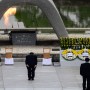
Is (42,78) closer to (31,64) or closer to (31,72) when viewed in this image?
(31,72)

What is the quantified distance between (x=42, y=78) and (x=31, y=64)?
1297 millimetres

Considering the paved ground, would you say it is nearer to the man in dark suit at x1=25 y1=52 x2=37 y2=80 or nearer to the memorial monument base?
the man in dark suit at x1=25 y1=52 x2=37 y2=80

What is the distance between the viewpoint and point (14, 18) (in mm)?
54750

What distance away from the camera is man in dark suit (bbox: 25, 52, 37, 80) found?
27.7m

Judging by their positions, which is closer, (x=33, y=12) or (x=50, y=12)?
(x=50, y=12)

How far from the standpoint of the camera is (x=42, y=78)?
28.8 metres

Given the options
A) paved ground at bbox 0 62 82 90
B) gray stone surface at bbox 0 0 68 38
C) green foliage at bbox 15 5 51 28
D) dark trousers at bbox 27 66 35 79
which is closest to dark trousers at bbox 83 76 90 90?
paved ground at bbox 0 62 82 90

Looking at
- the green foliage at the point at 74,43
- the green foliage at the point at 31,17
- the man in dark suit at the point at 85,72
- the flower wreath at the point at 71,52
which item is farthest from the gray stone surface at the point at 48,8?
the green foliage at the point at 31,17

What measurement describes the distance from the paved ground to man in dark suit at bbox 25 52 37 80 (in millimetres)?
313

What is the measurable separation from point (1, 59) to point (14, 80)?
4.22 metres

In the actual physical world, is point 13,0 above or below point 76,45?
above

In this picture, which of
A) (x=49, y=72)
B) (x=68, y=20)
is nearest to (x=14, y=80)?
(x=49, y=72)

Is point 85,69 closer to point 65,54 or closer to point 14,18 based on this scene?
point 65,54

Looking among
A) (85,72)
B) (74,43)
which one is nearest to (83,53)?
(74,43)
